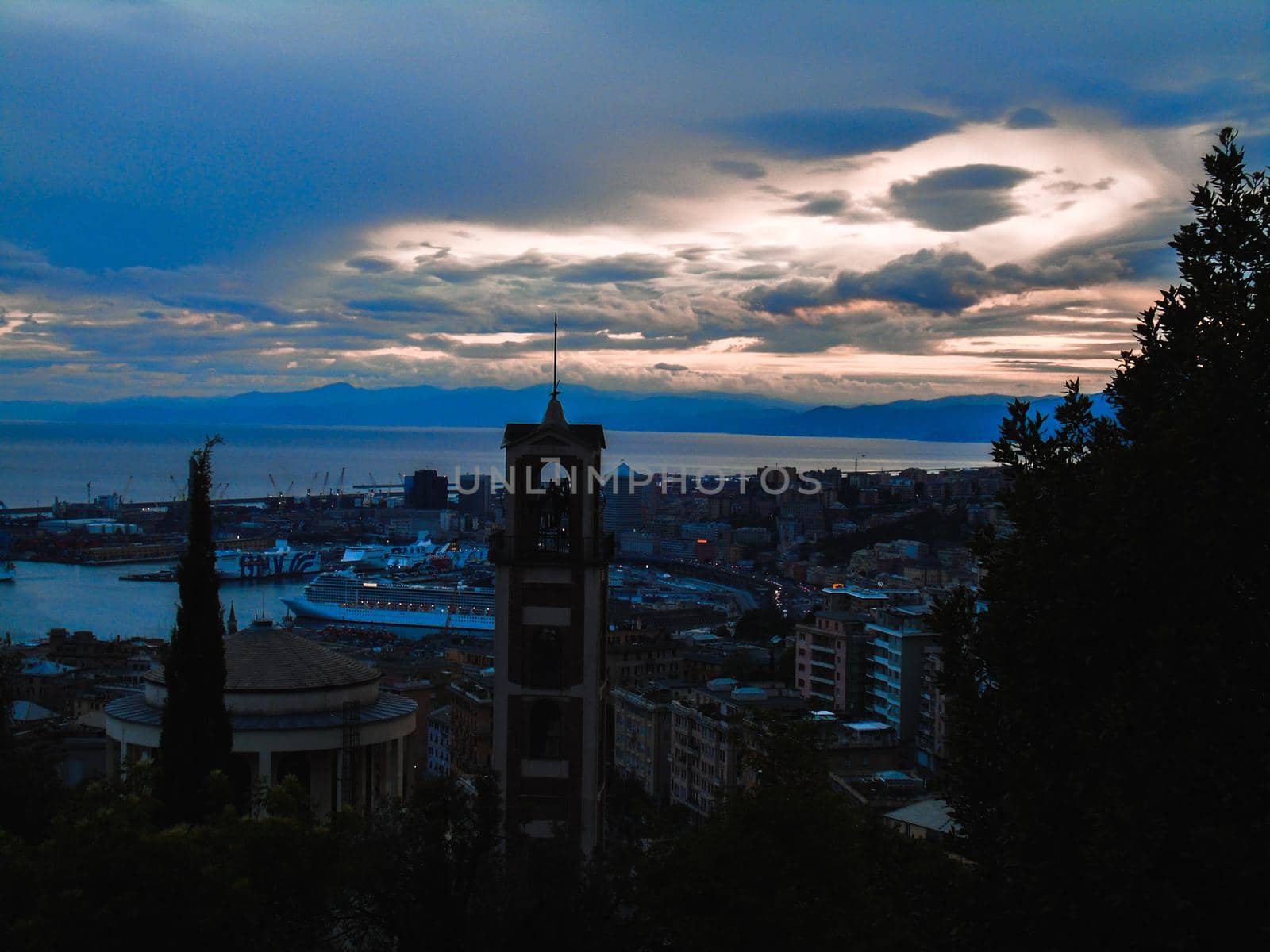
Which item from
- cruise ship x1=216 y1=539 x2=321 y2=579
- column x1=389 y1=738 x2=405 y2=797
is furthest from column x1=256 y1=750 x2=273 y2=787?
cruise ship x1=216 y1=539 x2=321 y2=579

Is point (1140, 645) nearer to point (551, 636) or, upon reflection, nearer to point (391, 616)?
point (551, 636)

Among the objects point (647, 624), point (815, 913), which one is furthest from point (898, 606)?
point (815, 913)

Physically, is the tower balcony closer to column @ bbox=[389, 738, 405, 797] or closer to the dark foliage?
column @ bbox=[389, 738, 405, 797]

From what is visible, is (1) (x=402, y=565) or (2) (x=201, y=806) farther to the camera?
(1) (x=402, y=565)

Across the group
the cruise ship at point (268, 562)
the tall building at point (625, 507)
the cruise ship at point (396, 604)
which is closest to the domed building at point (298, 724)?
the cruise ship at point (396, 604)

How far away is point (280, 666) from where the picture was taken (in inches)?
480

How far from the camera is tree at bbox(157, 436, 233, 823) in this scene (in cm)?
884

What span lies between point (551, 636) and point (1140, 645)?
696cm

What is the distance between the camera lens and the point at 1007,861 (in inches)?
225

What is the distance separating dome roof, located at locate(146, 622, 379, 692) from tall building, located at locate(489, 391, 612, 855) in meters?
1.61

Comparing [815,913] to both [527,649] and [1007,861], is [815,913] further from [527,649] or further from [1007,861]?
[527,649]

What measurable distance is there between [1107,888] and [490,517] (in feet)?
444

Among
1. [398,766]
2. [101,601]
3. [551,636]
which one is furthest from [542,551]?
[101,601]

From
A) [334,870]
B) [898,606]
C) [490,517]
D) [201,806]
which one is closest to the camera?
[334,870]
